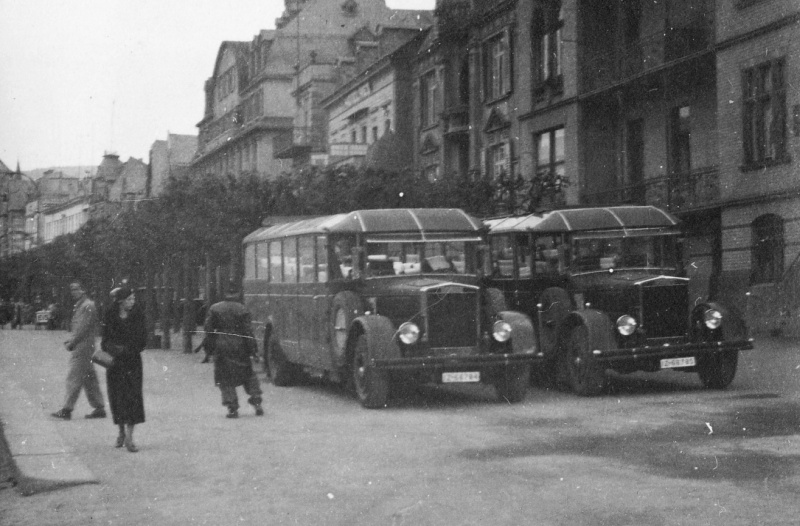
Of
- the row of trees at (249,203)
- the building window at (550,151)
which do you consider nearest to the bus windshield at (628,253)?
the row of trees at (249,203)

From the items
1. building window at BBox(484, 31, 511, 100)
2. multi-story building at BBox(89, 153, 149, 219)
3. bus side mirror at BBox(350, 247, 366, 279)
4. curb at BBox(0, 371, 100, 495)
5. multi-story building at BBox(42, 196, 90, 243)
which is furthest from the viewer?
multi-story building at BBox(42, 196, 90, 243)

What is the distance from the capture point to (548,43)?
120 ft

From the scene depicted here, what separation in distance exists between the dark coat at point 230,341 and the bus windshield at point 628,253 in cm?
507

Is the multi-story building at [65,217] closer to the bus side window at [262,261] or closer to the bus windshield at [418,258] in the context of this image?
the bus side window at [262,261]

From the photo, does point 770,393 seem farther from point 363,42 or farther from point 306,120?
point 306,120

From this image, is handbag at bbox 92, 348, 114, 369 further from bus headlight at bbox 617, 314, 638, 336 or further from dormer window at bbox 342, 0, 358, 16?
dormer window at bbox 342, 0, 358, 16

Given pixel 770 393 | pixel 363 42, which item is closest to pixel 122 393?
pixel 770 393

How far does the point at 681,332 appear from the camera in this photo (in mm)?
16672

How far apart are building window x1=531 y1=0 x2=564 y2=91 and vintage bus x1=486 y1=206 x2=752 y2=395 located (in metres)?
18.1

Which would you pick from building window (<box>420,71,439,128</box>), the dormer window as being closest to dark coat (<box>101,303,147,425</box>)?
building window (<box>420,71,439,128</box>)

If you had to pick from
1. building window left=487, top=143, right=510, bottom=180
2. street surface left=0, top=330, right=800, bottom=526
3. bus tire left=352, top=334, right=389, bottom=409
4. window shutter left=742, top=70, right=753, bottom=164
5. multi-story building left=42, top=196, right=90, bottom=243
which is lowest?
street surface left=0, top=330, right=800, bottom=526

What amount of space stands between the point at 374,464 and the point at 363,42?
169 ft

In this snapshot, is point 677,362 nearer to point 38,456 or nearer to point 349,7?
point 38,456

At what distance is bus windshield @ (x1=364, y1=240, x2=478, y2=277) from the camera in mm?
16594
